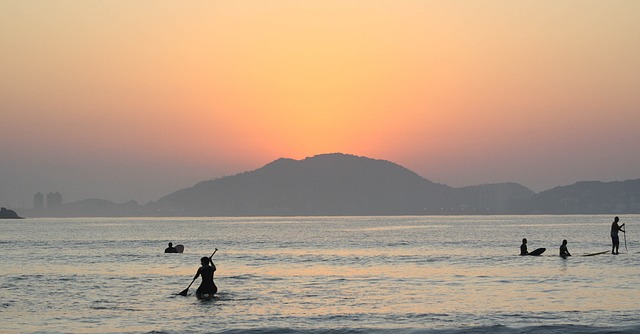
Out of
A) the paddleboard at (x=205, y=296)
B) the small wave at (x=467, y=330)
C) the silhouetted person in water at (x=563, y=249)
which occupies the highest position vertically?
the silhouetted person in water at (x=563, y=249)

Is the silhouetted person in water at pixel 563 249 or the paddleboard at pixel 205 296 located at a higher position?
the silhouetted person in water at pixel 563 249

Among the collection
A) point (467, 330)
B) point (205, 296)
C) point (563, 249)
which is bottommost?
point (467, 330)

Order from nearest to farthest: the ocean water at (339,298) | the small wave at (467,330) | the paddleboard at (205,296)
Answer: the small wave at (467,330) → the ocean water at (339,298) → the paddleboard at (205,296)

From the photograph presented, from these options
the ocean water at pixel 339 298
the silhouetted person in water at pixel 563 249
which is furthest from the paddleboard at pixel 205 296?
the silhouetted person in water at pixel 563 249

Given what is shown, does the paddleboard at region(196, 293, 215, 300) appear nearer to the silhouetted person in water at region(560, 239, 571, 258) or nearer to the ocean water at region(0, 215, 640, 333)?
the ocean water at region(0, 215, 640, 333)

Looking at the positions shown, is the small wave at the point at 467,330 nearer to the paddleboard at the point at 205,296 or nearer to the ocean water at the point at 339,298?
the ocean water at the point at 339,298

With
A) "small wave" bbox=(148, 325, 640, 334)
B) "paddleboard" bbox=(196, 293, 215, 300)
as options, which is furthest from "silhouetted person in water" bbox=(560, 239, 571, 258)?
"small wave" bbox=(148, 325, 640, 334)

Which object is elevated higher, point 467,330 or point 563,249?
point 563,249

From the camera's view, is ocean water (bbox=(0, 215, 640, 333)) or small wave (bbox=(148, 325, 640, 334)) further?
ocean water (bbox=(0, 215, 640, 333))

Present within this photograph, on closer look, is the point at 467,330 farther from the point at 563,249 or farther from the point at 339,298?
the point at 563,249

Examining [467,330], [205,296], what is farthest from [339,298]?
[467,330]

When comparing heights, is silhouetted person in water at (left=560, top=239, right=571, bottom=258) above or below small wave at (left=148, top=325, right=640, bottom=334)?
above

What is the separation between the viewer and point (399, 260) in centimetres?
6775

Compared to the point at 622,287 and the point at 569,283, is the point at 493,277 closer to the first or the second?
the point at 569,283
